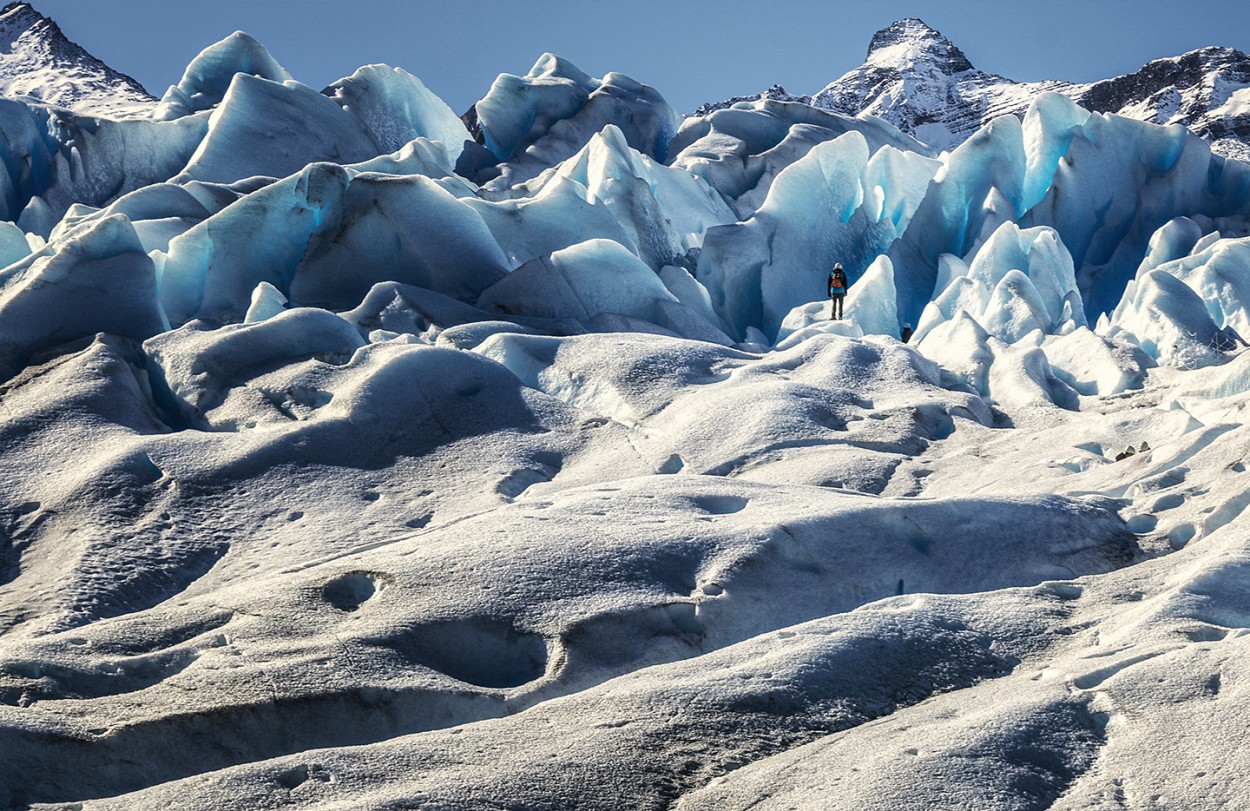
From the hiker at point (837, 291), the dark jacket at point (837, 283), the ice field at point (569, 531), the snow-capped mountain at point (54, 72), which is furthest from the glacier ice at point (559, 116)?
the dark jacket at point (837, 283)

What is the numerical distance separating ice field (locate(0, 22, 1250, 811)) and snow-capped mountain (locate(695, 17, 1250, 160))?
3257 cm

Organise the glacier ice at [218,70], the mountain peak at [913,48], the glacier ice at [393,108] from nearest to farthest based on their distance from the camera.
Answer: the glacier ice at [393,108] → the glacier ice at [218,70] → the mountain peak at [913,48]

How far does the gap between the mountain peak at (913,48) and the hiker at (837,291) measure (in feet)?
162

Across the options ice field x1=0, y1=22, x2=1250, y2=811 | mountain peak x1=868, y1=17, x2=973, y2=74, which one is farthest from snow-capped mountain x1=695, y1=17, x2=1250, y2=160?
ice field x1=0, y1=22, x2=1250, y2=811

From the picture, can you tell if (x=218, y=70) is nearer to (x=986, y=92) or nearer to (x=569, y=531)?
(x=569, y=531)

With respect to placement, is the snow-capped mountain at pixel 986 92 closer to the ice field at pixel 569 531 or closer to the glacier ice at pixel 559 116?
the glacier ice at pixel 559 116

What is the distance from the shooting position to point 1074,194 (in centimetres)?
2002

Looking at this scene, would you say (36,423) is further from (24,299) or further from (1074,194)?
(1074,194)

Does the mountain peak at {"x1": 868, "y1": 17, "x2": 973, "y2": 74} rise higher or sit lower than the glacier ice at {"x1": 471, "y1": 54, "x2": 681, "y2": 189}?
higher

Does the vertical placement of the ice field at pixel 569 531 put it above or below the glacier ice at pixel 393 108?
below

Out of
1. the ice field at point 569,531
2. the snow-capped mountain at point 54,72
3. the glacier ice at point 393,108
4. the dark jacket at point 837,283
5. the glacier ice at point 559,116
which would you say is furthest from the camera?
the snow-capped mountain at point 54,72

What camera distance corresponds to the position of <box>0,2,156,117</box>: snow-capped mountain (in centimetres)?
2902

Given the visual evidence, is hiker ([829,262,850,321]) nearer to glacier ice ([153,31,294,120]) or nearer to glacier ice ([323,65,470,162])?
glacier ice ([323,65,470,162])

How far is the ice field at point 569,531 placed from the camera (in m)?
3.91
